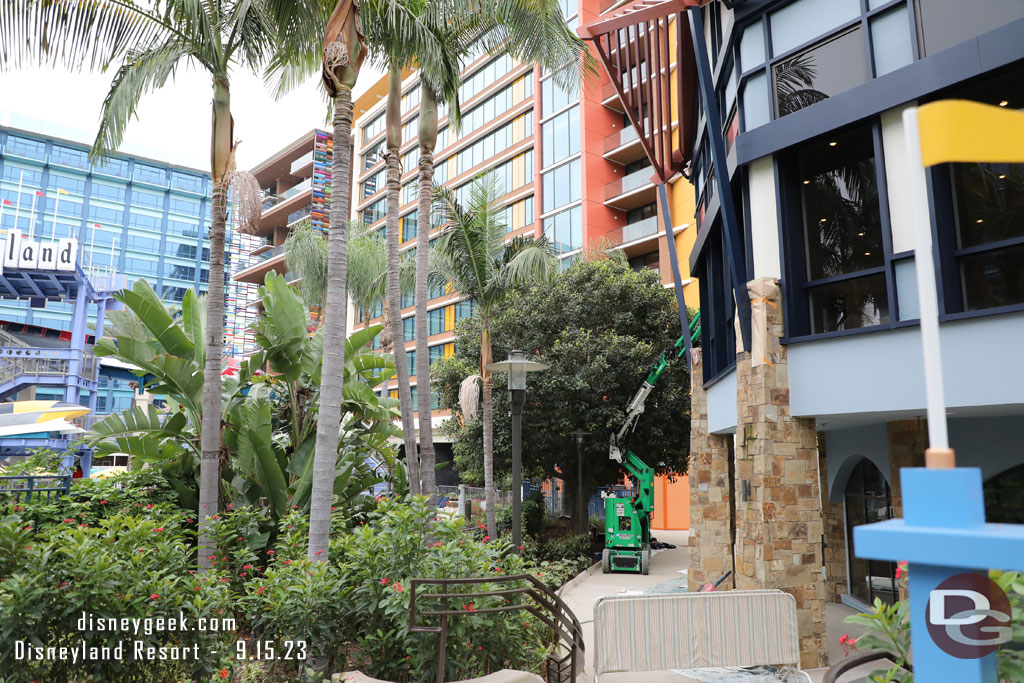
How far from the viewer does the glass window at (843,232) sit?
8672 millimetres

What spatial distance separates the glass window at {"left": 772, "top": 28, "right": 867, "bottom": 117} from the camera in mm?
8727

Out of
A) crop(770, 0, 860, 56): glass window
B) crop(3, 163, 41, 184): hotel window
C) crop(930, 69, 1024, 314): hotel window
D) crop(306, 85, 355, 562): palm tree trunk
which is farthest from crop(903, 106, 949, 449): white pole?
crop(3, 163, 41, 184): hotel window

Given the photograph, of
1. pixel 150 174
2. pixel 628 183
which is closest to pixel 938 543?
pixel 628 183

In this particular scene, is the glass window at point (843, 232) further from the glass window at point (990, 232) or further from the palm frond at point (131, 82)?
the palm frond at point (131, 82)

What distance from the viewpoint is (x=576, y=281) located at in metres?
22.1

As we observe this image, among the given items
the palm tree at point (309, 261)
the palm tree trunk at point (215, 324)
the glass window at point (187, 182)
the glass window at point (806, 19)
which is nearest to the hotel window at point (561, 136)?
the palm tree at point (309, 261)

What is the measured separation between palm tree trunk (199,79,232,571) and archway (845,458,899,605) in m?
10.0

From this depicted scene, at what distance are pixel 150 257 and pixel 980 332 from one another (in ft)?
→ 274

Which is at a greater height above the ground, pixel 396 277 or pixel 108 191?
pixel 108 191

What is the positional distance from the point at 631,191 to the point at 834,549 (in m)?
22.3

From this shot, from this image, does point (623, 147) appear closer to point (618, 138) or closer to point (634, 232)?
point (618, 138)

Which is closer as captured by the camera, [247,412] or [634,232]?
[247,412]

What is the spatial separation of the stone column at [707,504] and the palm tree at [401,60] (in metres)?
5.94

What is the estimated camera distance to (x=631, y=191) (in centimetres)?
3278
